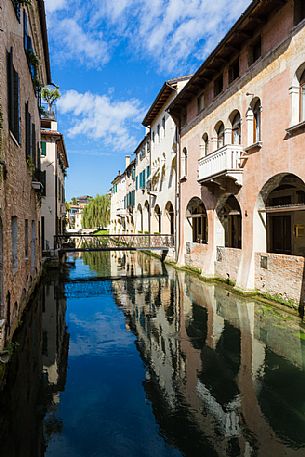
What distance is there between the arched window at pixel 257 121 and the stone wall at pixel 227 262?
15.5 ft

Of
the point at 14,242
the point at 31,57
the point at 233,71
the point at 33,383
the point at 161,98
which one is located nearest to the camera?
the point at 33,383

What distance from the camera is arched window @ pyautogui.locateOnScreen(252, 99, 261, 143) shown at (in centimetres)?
1359

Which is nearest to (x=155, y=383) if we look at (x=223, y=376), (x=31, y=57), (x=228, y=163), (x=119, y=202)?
(x=223, y=376)

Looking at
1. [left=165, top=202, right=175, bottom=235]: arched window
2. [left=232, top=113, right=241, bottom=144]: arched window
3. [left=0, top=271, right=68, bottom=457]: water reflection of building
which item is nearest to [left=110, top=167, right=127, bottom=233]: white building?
[left=165, top=202, right=175, bottom=235]: arched window

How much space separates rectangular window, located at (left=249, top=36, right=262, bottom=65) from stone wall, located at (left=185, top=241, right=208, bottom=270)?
913 cm

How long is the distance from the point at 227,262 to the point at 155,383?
33.5ft

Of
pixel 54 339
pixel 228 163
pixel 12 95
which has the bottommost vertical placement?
pixel 54 339

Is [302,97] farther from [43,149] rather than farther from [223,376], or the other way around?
[43,149]

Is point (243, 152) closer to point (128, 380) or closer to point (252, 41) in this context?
point (252, 41)

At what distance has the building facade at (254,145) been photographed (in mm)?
11297

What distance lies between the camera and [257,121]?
545 inches

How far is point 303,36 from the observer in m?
10.7

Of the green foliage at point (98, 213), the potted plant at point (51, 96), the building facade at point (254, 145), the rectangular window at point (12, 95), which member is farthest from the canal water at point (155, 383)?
the green foliage at point (98, 213)

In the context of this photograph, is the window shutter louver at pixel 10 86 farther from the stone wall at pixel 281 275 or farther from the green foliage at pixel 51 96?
the green foliage at pixel 51 96
